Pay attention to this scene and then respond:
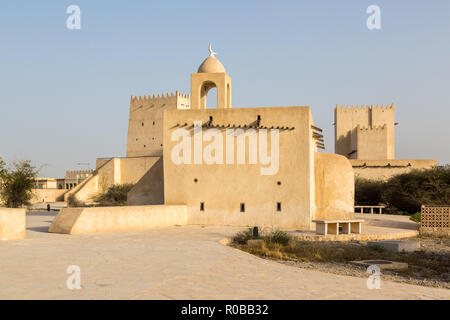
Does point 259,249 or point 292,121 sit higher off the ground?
point 292,121

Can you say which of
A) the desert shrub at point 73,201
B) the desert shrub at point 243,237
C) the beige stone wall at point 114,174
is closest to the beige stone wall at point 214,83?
the desert shrub at point 243,237

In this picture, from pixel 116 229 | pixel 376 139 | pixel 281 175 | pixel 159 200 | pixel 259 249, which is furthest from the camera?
pixel 376 139

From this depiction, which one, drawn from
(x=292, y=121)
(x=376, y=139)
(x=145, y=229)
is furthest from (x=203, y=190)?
(x=376, y=139)

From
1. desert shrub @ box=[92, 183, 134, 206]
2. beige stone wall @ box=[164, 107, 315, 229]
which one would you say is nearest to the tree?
desert shrub @ box=[92, 183, 134, 206]

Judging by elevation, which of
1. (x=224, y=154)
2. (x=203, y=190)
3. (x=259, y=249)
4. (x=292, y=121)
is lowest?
(x=259, y=249)

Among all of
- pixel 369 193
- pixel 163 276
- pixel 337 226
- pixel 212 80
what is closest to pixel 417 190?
pixel 369 193

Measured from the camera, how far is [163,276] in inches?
266

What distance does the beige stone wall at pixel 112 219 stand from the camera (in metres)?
12.8

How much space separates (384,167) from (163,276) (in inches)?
1141

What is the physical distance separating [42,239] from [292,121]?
842 cm

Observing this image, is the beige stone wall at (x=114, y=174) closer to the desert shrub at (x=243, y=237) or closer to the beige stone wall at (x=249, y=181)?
the beige stone wall at (x=249, y=181)
